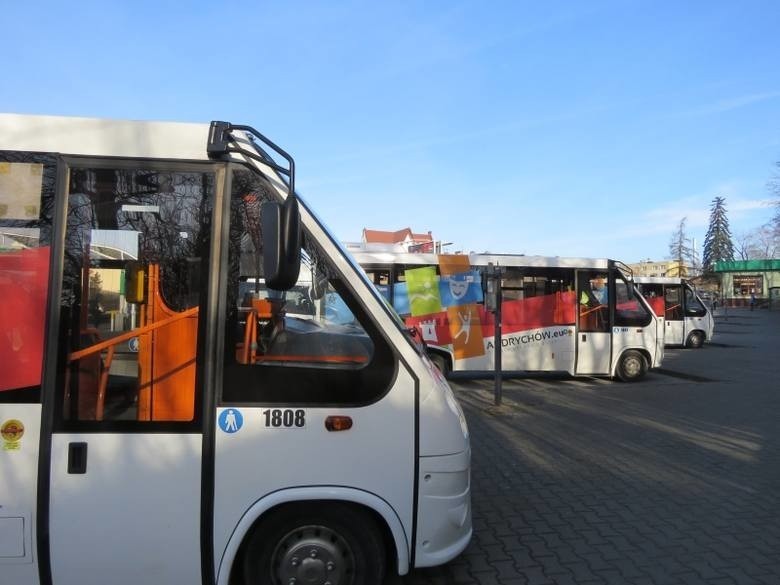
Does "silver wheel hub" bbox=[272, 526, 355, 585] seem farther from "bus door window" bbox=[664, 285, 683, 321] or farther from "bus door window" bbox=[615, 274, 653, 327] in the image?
"bus door window" bbox=[664, 285, 683, 321]

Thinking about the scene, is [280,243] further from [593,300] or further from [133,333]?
[593,300]

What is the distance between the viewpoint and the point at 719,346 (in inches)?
874

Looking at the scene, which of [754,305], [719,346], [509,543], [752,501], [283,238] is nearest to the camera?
[283,238]

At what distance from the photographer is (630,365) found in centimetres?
1273

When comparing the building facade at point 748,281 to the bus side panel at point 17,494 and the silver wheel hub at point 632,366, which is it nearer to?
the silver wheel hub at point 632,366

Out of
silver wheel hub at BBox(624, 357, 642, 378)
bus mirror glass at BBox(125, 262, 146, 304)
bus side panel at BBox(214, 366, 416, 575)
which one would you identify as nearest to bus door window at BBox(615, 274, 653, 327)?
silver wheel hub at BBox(624, 357, 642, 378)

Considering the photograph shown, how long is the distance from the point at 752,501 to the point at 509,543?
241cm

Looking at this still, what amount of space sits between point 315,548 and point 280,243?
5.13 feet

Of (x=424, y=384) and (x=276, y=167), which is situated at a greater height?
(x=276, y=167)

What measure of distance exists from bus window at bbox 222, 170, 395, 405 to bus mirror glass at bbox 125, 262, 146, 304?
0.44 m

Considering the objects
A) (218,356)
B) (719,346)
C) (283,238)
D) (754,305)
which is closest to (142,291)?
(218,356)

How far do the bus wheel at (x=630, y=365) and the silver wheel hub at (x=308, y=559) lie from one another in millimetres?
11007

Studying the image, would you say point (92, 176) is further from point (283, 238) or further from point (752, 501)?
point (752, 501)

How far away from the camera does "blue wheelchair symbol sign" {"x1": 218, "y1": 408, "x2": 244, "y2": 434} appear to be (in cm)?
286
